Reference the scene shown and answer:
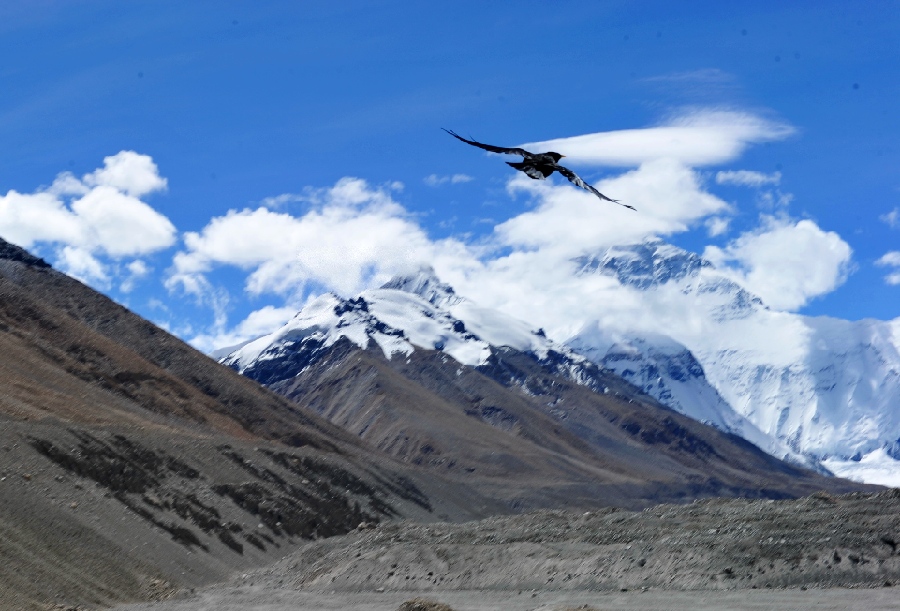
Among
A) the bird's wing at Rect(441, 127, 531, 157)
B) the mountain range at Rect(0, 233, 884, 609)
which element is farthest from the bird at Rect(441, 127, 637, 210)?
the mountain range at Rect(0, 233, 884, 609)

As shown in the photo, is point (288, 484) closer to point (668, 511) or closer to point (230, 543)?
point (230, 543)

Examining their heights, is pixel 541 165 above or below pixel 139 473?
above

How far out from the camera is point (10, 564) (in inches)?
1812

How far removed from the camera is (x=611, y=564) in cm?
5119

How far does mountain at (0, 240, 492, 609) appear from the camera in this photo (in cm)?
5375

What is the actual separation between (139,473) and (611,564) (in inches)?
1274

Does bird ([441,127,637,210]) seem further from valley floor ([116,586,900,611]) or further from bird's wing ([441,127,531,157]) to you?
valley floor ([116,586,900,611])

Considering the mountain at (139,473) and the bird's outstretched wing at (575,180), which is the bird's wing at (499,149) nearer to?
the bird's outstretched wing at (575,180)

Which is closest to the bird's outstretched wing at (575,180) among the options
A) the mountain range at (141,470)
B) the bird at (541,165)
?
the bird at (541,165)

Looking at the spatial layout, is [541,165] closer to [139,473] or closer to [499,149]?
[499,149]

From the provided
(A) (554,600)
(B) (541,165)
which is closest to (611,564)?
(A) (554,600)

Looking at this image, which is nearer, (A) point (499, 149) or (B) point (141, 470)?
(A) point (499, 149)

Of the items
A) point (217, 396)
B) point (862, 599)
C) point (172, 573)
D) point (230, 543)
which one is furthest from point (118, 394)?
point (862, 599)

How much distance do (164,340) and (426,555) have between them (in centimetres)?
10821
